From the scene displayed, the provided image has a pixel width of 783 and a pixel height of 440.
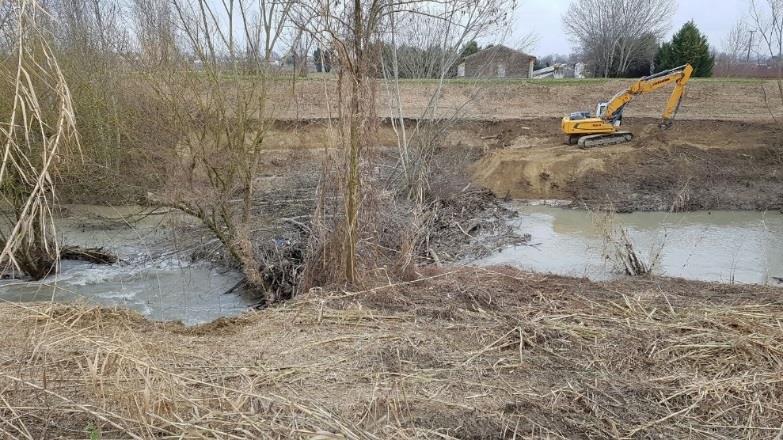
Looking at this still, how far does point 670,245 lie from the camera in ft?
Answer: 42.5

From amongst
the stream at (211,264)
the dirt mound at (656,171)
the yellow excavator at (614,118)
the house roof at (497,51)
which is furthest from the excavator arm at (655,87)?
the house roof at (497,51)

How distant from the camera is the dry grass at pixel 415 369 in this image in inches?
134

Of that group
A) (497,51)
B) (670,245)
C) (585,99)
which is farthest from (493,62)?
(585,99)

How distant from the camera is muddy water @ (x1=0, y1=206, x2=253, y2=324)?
959 cm

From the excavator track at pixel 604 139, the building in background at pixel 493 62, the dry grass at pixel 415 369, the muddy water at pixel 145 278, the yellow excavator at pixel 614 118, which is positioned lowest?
the muddy water at pixel 145 278

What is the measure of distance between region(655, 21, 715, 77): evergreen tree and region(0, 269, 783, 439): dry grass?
31.3 m

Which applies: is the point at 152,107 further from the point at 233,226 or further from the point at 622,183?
the point at 622,183

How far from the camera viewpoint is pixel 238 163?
9977 mm

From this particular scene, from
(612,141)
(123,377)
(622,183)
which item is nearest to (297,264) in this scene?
(123,377)

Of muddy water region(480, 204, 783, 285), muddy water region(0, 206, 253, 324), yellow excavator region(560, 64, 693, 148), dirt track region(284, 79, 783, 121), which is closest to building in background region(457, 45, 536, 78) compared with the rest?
muddy water region(480, 204, 783, 285)

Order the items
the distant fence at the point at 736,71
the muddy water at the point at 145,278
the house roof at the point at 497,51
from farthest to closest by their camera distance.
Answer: the distant fence at the point at 736,71 → the house roof at the point at 497,51 → the muddy water at the point at 145,278

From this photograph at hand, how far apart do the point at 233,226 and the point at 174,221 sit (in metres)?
1.67

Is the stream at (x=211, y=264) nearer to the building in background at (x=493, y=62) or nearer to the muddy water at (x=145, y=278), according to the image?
the muddy water at (x=145, y=278)

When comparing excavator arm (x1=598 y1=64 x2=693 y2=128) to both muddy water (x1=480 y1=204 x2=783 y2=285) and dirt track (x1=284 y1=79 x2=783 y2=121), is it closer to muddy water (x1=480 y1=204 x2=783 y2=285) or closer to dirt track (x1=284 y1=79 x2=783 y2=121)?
dirt track (x1=284 y1=79 x2=783 y2=121)
